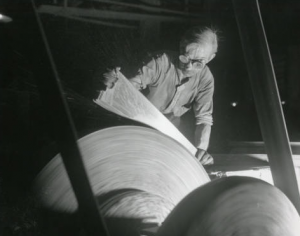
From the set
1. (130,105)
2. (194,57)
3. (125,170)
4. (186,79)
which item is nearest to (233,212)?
(125,170)

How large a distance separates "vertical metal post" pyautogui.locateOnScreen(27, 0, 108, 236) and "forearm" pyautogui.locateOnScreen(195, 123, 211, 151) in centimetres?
230

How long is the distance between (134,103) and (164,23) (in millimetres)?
4114

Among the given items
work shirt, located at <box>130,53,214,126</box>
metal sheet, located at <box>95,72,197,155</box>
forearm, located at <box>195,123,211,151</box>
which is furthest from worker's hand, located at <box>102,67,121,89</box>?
forearm, located at <box>195,123,211,151</box>

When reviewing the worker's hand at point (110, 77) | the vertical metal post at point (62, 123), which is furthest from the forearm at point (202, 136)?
the vertical metal post at point (62, 123)

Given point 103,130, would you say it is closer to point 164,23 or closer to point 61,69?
point 61,69

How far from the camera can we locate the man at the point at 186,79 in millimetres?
3051

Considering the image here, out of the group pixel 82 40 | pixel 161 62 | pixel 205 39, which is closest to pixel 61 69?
pixel 161 62

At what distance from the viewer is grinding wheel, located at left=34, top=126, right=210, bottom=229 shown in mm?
1477

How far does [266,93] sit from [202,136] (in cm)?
190

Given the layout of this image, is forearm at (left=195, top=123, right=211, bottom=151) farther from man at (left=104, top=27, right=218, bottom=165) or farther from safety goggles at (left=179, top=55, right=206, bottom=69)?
safety goggles at (left=179, top=55, right=206, bottom=69)

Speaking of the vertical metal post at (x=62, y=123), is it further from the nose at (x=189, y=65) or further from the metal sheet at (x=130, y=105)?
the nose at (x=189, y=65)

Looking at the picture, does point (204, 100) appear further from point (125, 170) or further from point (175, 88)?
point (125, 170)

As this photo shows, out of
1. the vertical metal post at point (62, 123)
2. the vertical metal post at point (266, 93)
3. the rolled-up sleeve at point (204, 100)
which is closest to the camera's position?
the vertical metal post at point (62, 123)

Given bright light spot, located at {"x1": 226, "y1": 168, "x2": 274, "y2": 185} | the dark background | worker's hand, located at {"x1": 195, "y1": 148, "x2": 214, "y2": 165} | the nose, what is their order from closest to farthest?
the dark background → bright light spot, located at {"x1": 226, "y1": 168, "x2": 274, "y2": 185} → worker's hand, located at {"x1": 195, "y1": 148, "x2": 214, "y2": 165} → the nose
